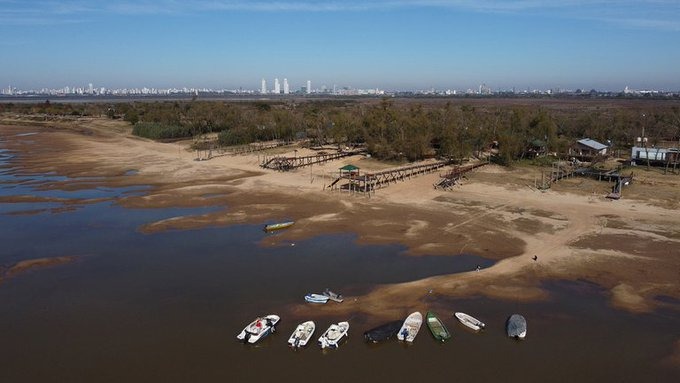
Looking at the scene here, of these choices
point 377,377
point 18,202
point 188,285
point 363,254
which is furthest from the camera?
point 18,202

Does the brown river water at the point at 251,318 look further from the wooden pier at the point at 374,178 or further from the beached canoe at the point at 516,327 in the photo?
the wooden pier at the point at 374,178

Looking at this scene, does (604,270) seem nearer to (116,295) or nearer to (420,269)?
(420,269)

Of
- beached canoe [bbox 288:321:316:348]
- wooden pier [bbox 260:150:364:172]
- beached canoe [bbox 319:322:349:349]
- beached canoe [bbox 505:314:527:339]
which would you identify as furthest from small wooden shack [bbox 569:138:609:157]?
beached canoe [bbox 288:321:316:348]

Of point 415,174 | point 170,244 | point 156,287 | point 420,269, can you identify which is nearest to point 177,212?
point 170,244

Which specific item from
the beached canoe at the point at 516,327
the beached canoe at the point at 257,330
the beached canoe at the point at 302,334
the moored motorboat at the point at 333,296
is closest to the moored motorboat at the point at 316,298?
the moored motorboat at the point at 333,296

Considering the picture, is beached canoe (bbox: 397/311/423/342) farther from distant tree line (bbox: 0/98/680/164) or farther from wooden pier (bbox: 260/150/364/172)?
distant tree line (bbox: 0/98/680/164)

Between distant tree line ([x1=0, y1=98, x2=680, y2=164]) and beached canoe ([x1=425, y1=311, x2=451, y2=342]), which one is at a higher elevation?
distant tree line ([x1=0, y1=98, x2=680, y2=164])

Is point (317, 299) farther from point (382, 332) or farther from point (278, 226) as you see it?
point (278, 226)
